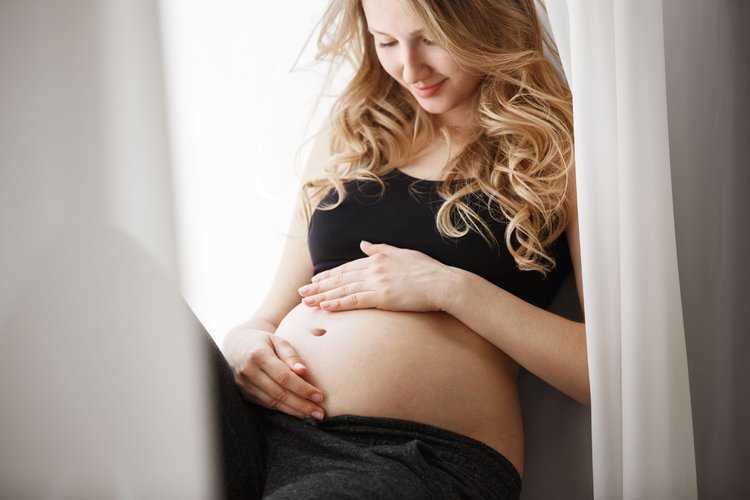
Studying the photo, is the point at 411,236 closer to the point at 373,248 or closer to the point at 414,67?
the point at 373,248

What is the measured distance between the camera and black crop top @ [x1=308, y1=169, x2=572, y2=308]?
116cm

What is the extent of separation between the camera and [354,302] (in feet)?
3.73

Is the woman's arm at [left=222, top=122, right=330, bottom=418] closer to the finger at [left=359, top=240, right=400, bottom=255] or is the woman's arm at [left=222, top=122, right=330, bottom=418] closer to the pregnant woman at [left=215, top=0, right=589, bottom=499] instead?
the pregnant woman at [left=215, top=0, right=589, bottom=499]

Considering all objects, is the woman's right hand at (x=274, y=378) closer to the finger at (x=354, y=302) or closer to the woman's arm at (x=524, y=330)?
the finger at (x=354, y=302)

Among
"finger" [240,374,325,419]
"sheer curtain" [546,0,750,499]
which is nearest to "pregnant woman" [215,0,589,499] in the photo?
"finger" [240,374,325,419]

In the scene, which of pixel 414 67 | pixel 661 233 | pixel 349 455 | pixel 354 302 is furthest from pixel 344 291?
pixel 661 233

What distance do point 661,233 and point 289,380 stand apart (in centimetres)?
56

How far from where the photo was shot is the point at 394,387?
3.41ft

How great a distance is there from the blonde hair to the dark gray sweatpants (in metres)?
0.32

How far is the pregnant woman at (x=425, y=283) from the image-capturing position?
1004 millimetres

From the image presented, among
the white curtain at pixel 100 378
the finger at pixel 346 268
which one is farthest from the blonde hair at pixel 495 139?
the white curtain at pixel 100 378

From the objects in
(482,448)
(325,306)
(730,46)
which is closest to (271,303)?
(325,306)

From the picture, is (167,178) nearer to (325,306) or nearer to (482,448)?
(325,306)

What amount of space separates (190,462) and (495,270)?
1.83 ft
